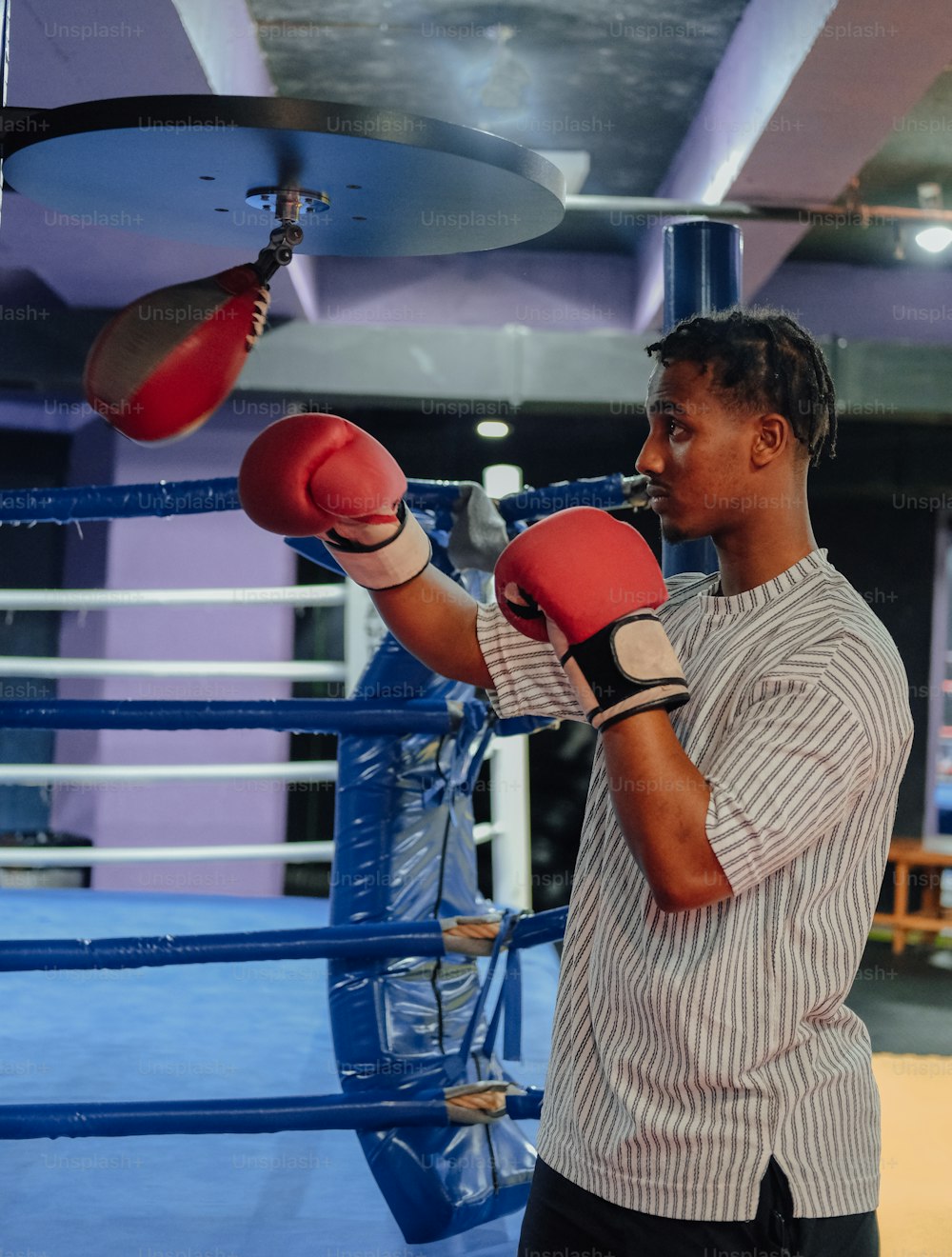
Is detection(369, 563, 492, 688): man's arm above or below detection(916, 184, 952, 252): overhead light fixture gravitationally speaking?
below

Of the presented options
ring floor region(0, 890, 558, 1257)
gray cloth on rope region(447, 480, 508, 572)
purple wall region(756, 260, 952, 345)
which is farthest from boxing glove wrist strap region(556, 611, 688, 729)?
purple wall region(756, 260, 952, 345)

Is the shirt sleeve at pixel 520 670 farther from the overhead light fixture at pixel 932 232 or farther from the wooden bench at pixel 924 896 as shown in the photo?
the wooden bench at pixel 924 896

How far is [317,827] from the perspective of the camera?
226 inches

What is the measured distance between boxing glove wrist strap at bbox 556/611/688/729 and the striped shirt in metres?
0.06

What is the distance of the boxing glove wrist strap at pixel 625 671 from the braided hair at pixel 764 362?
0.23 m

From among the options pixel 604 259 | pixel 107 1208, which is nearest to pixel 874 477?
pixel 604 259

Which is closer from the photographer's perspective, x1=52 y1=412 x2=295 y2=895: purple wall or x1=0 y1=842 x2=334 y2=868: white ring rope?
x1=0 y1=842 x2=334 y2=868: white ring rope

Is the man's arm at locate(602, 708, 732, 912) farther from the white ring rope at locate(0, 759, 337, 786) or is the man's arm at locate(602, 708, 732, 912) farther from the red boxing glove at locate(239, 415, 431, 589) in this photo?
the white ring rope at locate(0, 759, 337, 786)

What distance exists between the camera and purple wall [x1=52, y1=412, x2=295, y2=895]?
522cm

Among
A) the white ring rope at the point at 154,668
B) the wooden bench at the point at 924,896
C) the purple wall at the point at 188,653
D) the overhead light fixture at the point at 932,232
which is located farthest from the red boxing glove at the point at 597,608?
the wooden bench at the point at 924,896

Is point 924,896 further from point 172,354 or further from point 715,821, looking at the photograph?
point 172,354

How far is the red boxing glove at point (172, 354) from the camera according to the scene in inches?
40.4

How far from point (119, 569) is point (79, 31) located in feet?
9.44

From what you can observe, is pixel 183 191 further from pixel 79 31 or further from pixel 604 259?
pixel 604 259
